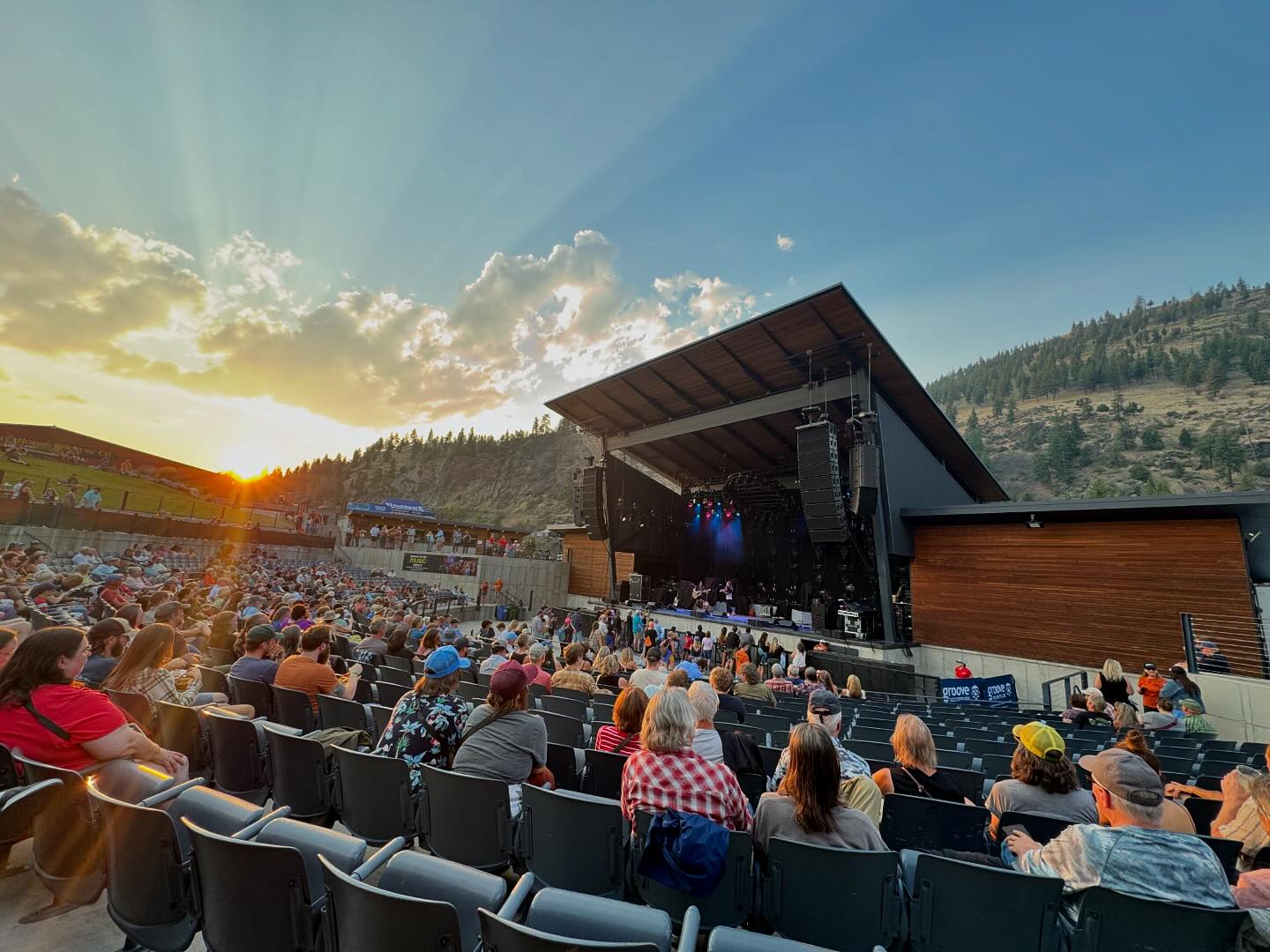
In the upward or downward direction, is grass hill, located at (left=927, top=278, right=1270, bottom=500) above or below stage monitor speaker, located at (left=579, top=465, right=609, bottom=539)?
above

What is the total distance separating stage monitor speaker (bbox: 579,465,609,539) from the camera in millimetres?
22797

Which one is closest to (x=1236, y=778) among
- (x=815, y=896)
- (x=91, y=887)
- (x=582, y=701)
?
(x=815, y=896)

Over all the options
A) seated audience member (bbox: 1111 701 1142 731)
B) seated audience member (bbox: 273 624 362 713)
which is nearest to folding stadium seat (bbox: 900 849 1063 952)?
seated audience member (bbox: 273 624 362 713)

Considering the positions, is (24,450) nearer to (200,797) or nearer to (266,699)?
(266,699)

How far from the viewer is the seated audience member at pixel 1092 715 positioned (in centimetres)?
763

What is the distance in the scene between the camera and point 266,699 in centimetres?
459

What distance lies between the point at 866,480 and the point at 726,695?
38.2 feet

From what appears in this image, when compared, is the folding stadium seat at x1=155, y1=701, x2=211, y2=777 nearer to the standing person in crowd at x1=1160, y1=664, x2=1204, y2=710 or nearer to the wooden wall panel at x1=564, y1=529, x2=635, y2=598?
the standing person in crowd at x1=1160, y1=664, x2=1204, y2=710

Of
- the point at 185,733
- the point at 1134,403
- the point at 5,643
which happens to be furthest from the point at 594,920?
the point at 1134,403

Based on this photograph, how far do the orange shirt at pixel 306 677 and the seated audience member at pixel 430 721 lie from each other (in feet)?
5.48

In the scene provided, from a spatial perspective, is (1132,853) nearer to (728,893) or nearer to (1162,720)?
(728,893)

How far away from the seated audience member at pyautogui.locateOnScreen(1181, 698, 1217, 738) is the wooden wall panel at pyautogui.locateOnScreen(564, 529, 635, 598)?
2123 centimetres

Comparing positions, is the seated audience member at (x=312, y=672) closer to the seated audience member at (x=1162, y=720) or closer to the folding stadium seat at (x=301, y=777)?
the folding stadium seat at (x=301, y=777)

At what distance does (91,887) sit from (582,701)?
386 centimetres
